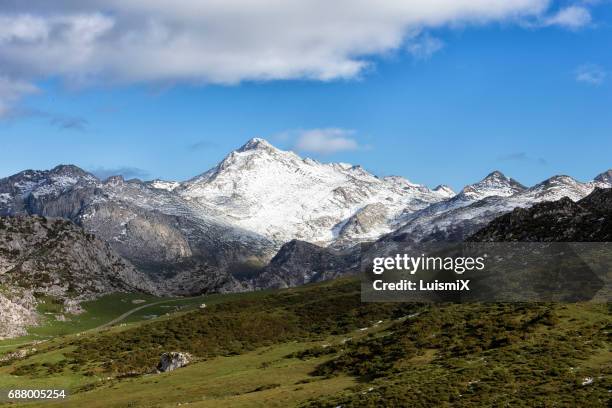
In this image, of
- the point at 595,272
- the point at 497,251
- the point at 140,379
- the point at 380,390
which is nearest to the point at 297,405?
the point at 380,390

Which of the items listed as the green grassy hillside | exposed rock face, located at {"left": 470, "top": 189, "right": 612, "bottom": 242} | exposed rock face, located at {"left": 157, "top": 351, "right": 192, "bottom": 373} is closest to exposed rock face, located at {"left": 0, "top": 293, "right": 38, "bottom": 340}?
the green grassy hillside

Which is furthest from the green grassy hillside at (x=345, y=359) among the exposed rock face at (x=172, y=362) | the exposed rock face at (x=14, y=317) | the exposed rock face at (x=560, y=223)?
the exposed rock face at (x=14, y=317)

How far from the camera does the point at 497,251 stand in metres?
133

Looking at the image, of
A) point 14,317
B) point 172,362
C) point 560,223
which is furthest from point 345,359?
point 14,317

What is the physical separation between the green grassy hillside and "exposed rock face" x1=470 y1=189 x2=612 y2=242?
4163cm

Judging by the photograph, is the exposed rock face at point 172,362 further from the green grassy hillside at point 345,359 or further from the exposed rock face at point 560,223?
the exposed rock face at point 560,223

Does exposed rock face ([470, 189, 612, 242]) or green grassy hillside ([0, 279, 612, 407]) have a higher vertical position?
exposed rock face ([470, 189, 612, 242])

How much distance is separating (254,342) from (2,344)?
70.3 metres

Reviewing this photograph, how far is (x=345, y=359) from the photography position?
68.9 metres

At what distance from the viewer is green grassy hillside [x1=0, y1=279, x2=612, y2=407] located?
4806cm

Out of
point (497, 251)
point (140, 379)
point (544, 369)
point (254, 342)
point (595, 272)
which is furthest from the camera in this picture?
point (497, 251)

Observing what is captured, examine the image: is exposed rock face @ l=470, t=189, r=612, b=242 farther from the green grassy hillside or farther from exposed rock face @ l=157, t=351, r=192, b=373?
exposed rock face @ l=157, t=351, r=192, b=373

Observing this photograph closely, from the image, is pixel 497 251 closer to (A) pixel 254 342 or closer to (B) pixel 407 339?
(A) pixel 254 342

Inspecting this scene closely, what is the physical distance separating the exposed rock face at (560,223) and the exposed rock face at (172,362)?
8066cm
